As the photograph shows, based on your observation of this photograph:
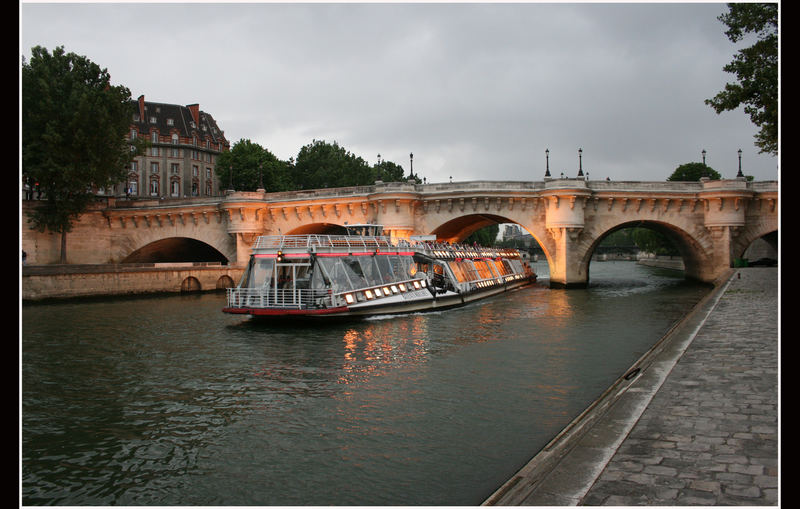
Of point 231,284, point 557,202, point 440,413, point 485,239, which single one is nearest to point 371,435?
point 440,413

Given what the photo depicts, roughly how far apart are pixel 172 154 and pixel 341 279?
7269cm

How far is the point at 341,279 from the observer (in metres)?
28.3

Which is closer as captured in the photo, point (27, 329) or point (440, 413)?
point (440, 413)

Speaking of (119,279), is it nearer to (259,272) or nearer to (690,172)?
(259,272)

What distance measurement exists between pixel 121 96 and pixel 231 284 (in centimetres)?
1856

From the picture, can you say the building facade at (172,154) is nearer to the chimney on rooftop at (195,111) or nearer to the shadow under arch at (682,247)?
the chimney on rooftop at (195,111)

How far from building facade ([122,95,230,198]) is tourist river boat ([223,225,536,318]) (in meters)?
64.1

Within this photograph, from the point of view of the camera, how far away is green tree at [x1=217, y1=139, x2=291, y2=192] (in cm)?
7950

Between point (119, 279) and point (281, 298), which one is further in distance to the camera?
point (119, 279)

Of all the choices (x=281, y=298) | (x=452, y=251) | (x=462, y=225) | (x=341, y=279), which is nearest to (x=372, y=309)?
(x=341, y=279)

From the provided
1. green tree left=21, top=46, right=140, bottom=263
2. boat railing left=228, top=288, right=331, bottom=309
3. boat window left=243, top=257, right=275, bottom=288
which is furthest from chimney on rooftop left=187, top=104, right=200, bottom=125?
boat railing left=228, top=288, right=331, bottom=309

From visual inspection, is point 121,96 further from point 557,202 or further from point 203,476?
point 203,476

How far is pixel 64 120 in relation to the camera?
4716cm

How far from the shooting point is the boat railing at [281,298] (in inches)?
1046
